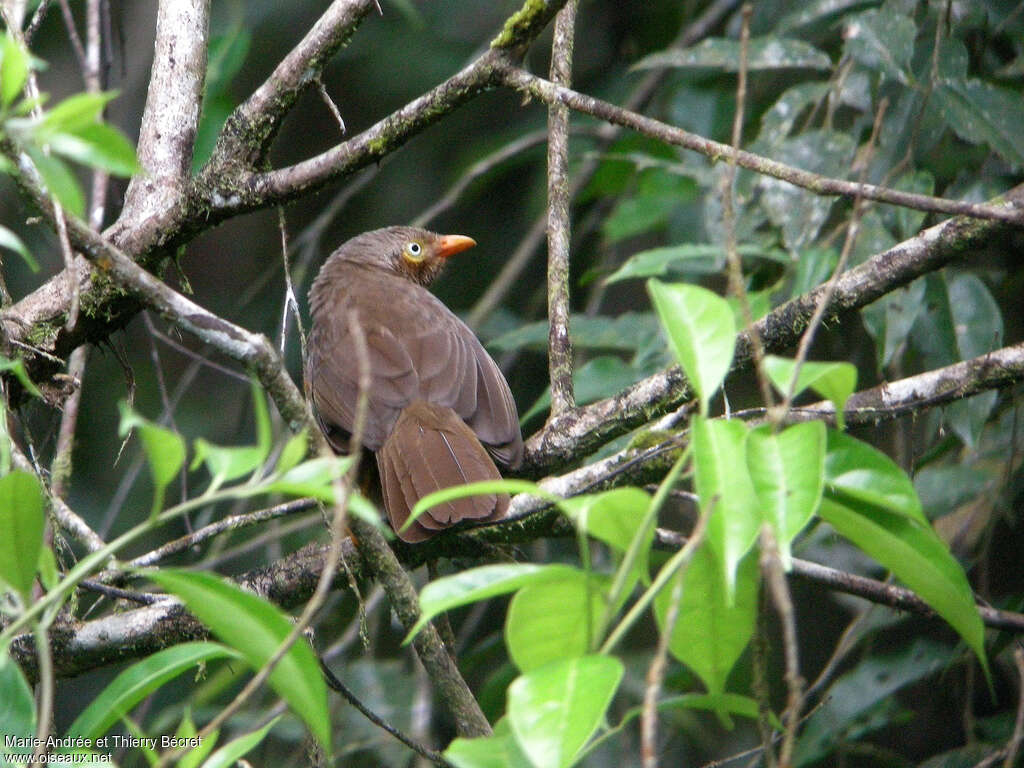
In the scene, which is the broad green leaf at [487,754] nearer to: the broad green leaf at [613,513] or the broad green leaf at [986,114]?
the broad green leaf at [613,513]

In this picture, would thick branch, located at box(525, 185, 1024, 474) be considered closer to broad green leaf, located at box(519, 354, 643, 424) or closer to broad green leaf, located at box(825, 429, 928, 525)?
broad green leaf, located at box(519, 354, 643, 424)

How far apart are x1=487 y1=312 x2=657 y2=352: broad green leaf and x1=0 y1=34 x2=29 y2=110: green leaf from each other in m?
2.84

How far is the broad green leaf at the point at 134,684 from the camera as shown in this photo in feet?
5.55

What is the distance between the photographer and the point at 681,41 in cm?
557

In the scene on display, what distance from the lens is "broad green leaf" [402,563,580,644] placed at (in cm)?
143

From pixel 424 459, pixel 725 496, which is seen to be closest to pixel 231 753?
pixel 725 496

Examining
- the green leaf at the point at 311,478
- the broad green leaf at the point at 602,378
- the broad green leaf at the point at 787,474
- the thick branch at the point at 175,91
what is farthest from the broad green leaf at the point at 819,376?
the broad green leaf at the point at 602,378

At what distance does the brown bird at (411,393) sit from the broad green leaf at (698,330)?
1.49 m

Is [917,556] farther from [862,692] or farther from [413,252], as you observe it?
[413,252]

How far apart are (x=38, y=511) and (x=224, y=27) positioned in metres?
4.78

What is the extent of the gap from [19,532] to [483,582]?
25.4 inches

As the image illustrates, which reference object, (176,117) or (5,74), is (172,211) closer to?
(176,117)

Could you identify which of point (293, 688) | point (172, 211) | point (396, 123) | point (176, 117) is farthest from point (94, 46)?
point (293, 688)

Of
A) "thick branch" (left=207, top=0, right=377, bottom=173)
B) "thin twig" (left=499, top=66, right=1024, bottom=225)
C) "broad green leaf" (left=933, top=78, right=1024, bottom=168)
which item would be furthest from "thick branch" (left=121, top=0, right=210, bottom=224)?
"broad green leaf" (left=933, top=78, right=1024, bottom=168)
